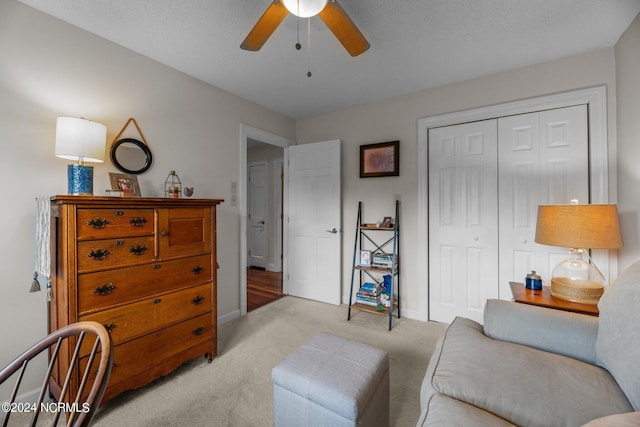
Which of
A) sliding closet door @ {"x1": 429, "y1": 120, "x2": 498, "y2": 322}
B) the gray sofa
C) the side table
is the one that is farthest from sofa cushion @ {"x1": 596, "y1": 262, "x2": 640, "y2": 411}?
sliding closet door @ {"x1": 429, "y1": 120, "x2": 498, "y2": 322}

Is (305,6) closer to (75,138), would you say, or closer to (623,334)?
(75,138)

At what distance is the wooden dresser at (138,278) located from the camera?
149 centimetres

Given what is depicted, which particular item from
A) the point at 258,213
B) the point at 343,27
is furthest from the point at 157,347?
the point at 258,213

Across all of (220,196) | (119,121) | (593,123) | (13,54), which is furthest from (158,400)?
(593,123)

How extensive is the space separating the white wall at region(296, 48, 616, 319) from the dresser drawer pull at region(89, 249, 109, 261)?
2381 mm

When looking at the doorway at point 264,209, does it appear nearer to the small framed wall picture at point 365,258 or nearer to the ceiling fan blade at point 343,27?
the small framed wall picture at point 365,258

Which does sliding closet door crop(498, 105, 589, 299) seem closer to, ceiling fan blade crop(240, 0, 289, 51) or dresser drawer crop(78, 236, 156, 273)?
ceiling fan blade crop(240, 0, 289, 51)

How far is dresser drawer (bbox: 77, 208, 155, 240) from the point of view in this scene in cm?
151

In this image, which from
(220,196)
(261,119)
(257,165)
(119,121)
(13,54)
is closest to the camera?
(13,54)

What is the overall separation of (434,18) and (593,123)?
156cm

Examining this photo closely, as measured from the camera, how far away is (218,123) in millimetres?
2795

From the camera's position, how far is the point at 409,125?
2982 mm

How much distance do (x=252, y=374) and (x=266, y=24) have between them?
2.21 metres

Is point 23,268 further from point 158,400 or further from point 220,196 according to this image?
point 220,196
